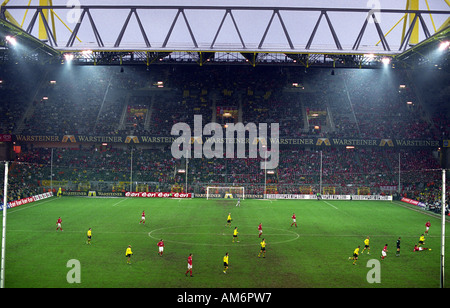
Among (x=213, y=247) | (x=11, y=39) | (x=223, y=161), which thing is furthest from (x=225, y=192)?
(x=11, y=39)

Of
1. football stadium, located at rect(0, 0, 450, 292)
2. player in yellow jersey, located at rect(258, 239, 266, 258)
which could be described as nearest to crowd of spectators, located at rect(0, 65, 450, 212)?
football stadium, located at rect(0, 0, 450, 292)

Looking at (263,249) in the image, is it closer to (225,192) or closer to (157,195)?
(225,192)

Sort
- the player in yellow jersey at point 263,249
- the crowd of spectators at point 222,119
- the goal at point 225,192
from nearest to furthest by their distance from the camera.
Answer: the player in yellow jersey at point 263,249
the goal at point 225,192
the crowd of spectators at point 222,119

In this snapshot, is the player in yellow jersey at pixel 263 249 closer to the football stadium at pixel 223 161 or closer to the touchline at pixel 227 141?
the football stadium at pixel 223 161

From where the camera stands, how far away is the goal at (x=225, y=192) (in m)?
61.2

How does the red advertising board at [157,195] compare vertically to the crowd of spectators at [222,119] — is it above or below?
below

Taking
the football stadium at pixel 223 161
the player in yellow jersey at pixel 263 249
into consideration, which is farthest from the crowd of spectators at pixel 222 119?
the player in yellow jersey at pixel 263 249

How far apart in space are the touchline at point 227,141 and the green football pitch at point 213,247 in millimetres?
20298

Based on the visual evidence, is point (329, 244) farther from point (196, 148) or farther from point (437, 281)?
point (196, 148)

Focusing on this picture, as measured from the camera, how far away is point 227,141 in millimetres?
69500

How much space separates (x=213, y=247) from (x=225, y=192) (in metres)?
31.8

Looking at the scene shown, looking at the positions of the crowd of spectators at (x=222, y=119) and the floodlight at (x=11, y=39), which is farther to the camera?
the crowd of spectators at (x=222, y=119)

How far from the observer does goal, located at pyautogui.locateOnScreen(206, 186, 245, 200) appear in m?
61.2
